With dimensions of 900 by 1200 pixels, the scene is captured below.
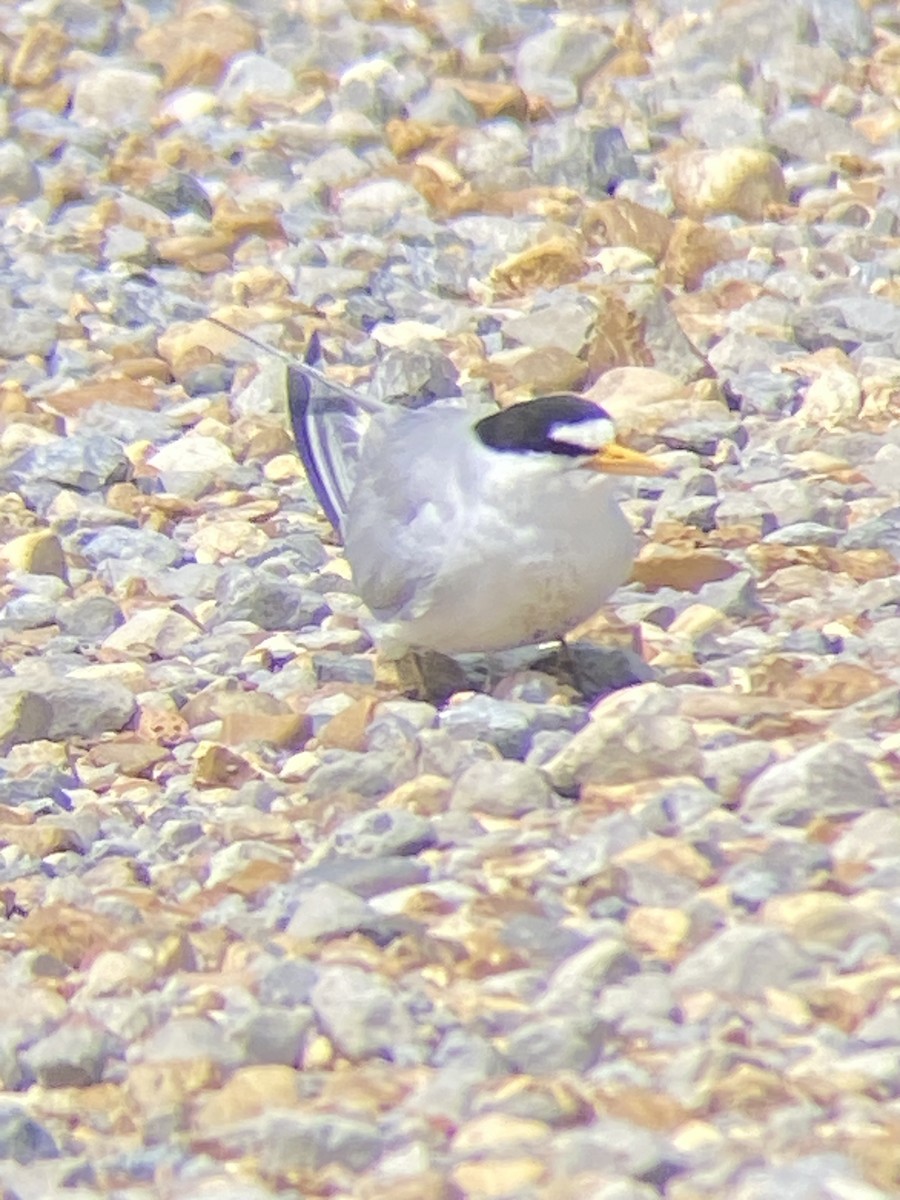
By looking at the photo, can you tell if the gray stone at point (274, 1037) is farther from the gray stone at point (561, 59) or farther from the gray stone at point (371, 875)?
the gray stone at point (561, 59)

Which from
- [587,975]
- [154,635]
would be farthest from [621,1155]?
[154,635]

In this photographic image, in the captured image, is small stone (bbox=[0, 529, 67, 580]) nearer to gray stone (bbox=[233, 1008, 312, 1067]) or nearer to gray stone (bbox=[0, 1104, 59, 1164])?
gray stone (bbox=[233, 1008, 312, 1067])

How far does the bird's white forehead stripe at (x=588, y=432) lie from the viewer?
15.3 feet

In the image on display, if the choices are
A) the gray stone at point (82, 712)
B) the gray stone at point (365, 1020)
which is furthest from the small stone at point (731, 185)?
the gray stone at point (365, 1020)

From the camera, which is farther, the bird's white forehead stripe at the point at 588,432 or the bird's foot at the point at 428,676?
the bird's foot at the point at 428,676

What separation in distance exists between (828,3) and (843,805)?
201 inches

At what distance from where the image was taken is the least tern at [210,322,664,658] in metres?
4.68

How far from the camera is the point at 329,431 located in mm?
5648

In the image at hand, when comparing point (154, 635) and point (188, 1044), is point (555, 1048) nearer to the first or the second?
point (188, 1044)

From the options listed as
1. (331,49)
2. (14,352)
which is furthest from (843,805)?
(331,49)

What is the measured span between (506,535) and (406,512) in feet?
1.00

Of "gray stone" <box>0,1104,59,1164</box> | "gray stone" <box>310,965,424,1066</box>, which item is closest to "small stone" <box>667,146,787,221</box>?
"gray stone" <box>310,965,424,1066</box>


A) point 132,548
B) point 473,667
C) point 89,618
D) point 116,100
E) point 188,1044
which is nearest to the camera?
point 188,1044

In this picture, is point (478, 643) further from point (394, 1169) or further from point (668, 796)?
point (394, 1169)
